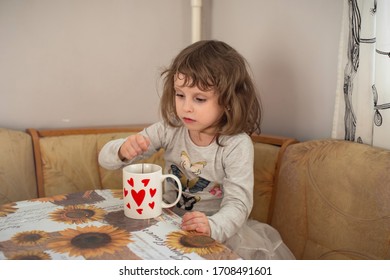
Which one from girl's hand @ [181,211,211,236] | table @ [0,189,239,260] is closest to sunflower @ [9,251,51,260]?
table @ [0,189,239,260]

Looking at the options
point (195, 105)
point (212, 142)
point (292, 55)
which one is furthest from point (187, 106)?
point (292, 55)

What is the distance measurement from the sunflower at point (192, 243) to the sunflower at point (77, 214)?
17 centimetres

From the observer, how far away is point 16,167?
1.27m

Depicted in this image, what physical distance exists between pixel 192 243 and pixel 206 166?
1.12 ft

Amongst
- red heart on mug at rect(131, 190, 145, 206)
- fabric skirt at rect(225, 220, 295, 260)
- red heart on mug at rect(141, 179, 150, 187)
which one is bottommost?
fabric skirt at rect(225, 220, 295, 260)

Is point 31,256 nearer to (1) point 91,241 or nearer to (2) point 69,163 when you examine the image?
(1) point 91,241

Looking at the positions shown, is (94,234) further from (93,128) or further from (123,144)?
(93,128)

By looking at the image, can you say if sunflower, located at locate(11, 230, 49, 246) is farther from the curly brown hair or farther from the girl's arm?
the curly brown hair

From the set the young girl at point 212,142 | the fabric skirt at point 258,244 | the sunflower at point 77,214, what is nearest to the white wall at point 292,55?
the young girl at point 212,142

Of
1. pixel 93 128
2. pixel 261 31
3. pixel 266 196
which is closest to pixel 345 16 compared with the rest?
pixel 261 31

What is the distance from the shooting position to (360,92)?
3.28 feet

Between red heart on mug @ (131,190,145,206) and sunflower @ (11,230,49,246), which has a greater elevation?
red heart on mug @ (131,190,145,206)

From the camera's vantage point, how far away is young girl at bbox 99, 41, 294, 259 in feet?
3.11

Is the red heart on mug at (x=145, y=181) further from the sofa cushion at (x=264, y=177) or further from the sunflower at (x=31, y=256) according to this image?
the sofa cushion at (x=264, y=177)
